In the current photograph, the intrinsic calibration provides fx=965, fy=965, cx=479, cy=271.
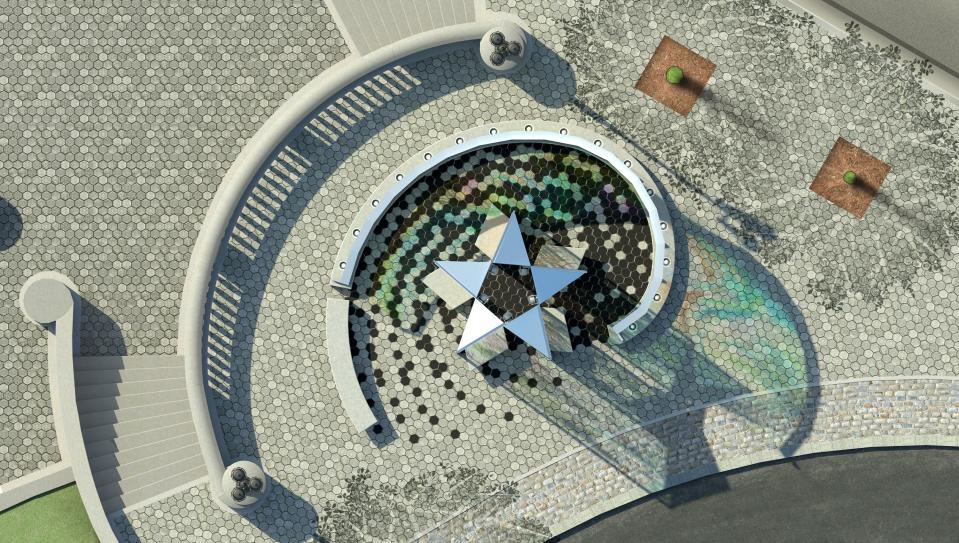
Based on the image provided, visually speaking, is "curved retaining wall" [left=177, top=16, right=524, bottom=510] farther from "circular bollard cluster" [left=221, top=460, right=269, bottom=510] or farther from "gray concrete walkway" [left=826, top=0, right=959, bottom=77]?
"gray concrete walkway" [left=826, top=0, right=959, bottom=77]

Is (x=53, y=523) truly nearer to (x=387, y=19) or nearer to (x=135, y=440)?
(x=135, y=440)

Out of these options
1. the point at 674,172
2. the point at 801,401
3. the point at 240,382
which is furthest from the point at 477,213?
the point at 801,401

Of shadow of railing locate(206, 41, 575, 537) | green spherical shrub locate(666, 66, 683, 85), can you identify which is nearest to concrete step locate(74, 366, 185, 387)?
shadow of railing locate(206, 41, 575, 537)

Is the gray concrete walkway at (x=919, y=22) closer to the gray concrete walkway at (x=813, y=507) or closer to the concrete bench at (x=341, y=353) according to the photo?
the gray concrete walkway at (x=813, y=507)

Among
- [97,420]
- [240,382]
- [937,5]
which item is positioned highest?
[937,5]

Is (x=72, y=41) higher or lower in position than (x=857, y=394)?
lower

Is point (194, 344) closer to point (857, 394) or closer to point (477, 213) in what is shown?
point (477, 213)
